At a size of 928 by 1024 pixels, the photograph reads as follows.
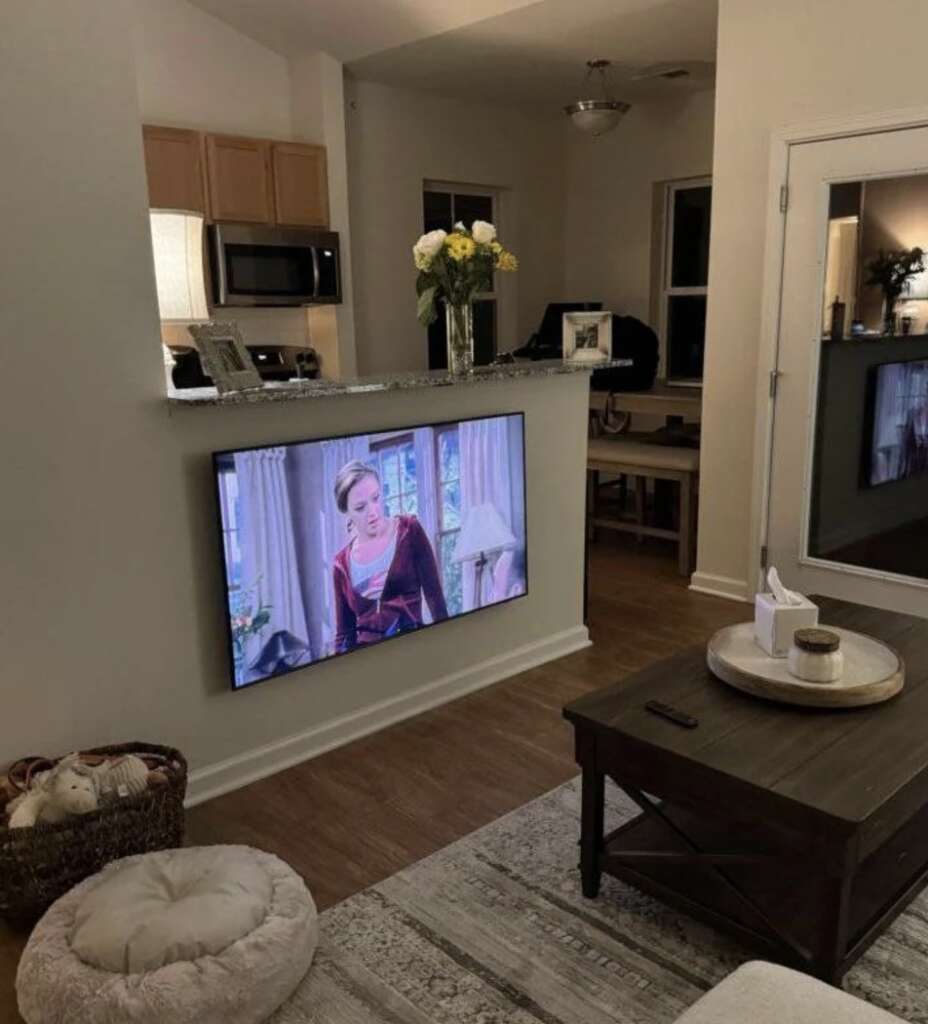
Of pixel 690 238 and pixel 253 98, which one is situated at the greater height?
pixel 253 98

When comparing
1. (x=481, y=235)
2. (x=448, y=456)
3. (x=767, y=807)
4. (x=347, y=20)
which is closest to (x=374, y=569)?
(x=448, y=456)

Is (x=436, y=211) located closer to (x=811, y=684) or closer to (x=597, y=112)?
(x=597, y=112)

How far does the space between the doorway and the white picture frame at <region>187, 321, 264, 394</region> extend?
2.49 meters

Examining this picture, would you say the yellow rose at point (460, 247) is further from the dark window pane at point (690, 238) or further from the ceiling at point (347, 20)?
the dark window pane at point (690, 238)

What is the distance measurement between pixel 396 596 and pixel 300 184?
126 inches

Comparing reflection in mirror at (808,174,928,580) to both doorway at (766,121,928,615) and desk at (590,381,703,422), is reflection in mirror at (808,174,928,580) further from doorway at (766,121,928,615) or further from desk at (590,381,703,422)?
desk at (590,381,703,422)

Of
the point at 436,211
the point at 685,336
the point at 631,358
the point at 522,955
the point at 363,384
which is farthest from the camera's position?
the point at 685,336

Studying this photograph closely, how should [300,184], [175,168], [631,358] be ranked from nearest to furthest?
1. [175,168]
2. [300,184]
3. [631,358]

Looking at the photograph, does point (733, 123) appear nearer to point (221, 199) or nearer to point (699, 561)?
point (699, 561)

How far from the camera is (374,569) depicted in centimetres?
290

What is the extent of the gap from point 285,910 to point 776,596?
136 centimetres

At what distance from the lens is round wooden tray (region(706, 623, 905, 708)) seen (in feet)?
6.61

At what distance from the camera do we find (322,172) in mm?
5305

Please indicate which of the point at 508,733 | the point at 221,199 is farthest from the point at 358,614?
the point at 221,199
